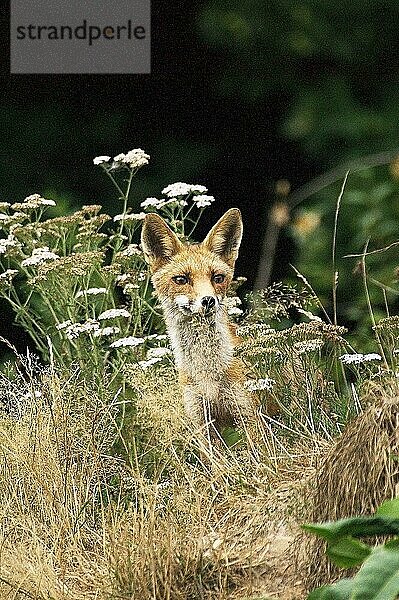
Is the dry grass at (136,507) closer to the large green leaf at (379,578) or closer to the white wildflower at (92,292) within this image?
the white wildflower at (92,292)

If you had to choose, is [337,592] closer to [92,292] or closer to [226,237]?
[226,237]

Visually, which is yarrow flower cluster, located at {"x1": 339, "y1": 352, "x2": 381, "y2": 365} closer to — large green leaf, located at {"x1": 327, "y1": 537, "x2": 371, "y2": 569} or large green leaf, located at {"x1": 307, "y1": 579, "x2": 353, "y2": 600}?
large green leaf, located at {"x1": 327, "y1": 537, "x2": 371, "y2": 569}

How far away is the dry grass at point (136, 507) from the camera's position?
4.49 meters

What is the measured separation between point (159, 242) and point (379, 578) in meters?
2.60

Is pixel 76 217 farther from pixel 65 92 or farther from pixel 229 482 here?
pixel 65 92

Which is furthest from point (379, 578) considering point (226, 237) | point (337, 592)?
point (226, 237)

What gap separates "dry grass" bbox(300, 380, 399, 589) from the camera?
14.2ft

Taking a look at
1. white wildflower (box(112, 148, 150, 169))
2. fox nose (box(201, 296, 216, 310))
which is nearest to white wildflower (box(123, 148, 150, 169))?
white wildflower (box(112, 148, 150, 169))

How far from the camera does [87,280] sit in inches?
249

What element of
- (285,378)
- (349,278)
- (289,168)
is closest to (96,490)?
(285,378)

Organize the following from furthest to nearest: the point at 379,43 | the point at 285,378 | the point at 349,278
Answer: the point at 379,43, the point at 349,278, the point at 285,378

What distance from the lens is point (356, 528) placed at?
3668 millimetres

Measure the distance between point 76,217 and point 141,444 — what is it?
119 cm

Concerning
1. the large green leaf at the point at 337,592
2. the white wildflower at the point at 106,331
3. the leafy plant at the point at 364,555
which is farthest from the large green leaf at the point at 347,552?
the white wildflower at the point at 106,331
